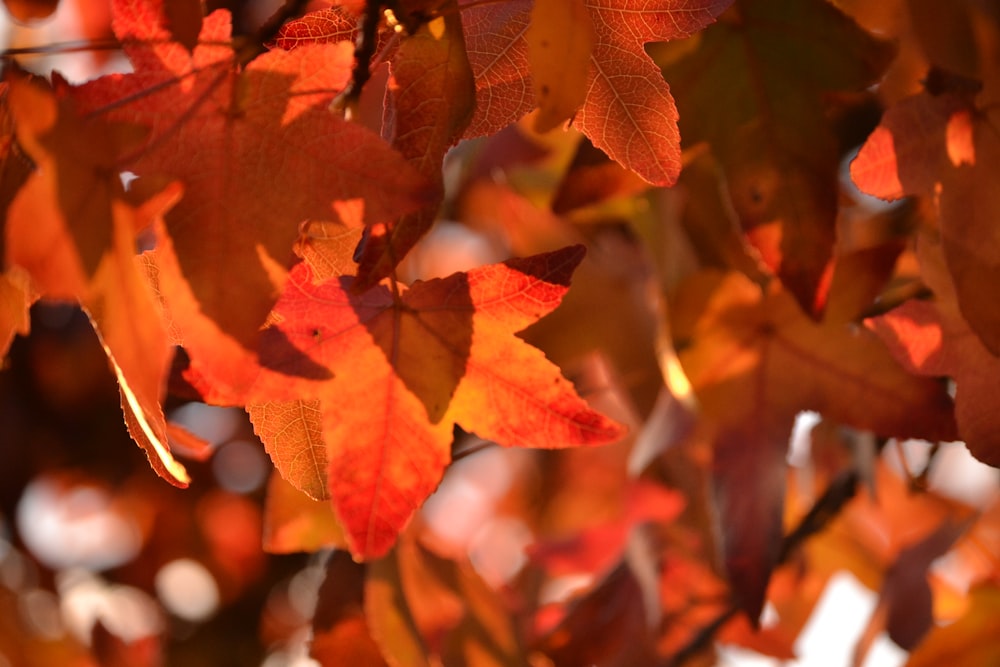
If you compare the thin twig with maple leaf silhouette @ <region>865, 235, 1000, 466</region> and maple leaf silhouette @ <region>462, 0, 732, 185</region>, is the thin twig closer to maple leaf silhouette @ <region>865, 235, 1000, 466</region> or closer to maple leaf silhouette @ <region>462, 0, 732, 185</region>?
maple leaf silhouette @ <region>865, 235, 1000, 466</region>

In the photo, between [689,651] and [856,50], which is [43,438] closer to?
[689,651]

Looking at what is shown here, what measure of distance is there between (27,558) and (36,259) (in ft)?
5.81

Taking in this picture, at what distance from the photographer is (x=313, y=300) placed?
590 millimetres

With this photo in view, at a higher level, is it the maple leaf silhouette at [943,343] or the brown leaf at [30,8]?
the brown leaf at [30,8]

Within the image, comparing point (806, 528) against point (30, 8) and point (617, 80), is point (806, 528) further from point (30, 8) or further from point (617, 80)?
point (30, 8)

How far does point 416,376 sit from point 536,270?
0.11 m

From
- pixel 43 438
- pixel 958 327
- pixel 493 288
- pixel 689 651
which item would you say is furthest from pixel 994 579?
pixel 43 438

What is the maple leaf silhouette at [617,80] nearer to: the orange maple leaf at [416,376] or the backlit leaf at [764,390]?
the orange maple leaf at [416,376]

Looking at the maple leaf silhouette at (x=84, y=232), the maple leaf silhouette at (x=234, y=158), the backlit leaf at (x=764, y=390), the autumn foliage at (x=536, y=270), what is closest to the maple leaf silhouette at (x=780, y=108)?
the autumn foliage at (x=536, y=270)

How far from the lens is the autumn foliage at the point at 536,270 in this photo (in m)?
0.51

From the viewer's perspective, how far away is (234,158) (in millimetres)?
525

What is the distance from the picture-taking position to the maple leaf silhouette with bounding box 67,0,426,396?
1.62 ft

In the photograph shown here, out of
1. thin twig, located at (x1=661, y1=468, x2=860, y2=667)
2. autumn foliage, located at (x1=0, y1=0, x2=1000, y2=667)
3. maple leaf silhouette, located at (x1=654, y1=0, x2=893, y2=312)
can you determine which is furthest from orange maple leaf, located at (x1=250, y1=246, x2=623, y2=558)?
thin twig, located at (x1=661, y1=468, x2=860, y2=667)

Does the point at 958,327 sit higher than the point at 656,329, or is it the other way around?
the point at 958,327
